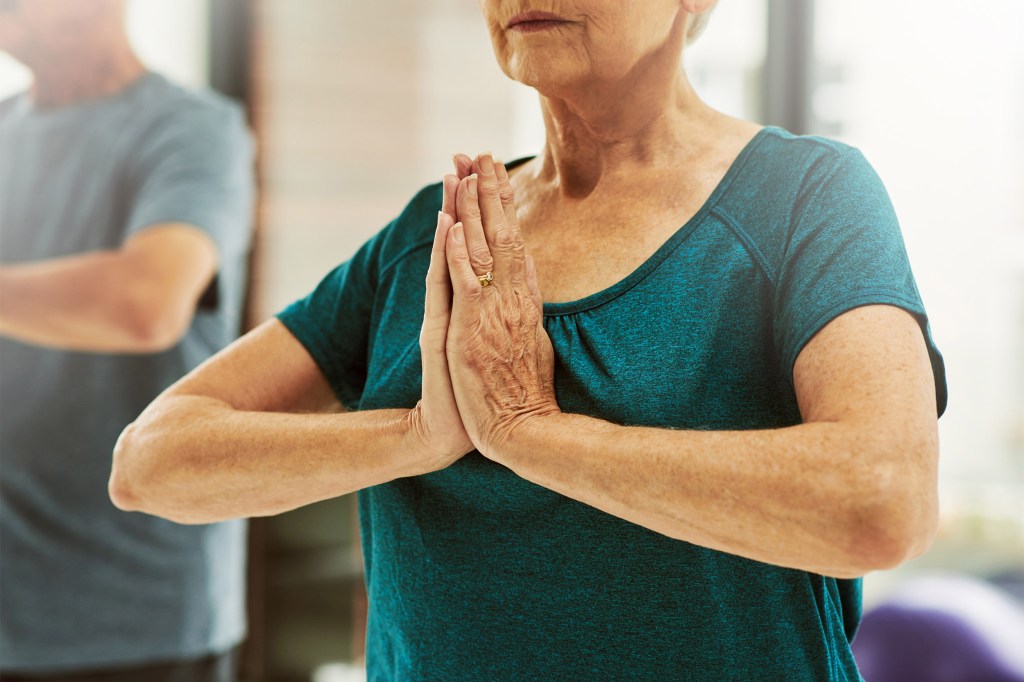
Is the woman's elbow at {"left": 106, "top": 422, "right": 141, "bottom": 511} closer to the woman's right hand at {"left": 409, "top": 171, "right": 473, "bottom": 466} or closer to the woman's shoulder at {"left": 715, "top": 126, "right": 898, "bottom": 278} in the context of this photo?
the woman's right hand at {"left": 409, "top": 171, "right": 473, "bottom": 466}

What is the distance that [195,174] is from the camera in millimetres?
1854

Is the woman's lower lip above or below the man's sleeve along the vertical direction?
above

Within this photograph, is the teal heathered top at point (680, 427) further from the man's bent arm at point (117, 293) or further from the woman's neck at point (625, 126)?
the man's bent arm at point (117, 293)

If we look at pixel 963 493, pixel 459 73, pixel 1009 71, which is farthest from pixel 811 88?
pixel 963 493

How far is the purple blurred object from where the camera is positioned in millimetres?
2100

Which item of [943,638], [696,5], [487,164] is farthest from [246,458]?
[943,638]

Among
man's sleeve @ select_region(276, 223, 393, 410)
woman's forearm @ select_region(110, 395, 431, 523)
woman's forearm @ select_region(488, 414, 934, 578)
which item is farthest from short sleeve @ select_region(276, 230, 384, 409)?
woman's forearm @ select_region(488, 414, 934, 578)

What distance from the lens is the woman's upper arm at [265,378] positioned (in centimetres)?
102

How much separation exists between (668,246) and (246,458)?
1.46 ft

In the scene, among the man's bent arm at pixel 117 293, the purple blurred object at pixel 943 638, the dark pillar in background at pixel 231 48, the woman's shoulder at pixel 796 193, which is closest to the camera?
the woman's shoulder at pixel 796 193

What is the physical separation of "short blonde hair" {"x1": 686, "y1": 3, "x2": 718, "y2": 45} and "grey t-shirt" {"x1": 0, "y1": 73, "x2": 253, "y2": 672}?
1.14 meters

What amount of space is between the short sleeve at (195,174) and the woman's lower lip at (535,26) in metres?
1.12

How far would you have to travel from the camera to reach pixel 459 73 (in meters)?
2.92

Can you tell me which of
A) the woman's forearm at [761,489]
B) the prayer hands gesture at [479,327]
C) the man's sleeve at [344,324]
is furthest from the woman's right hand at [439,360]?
the man's sleeve at [344,324]
